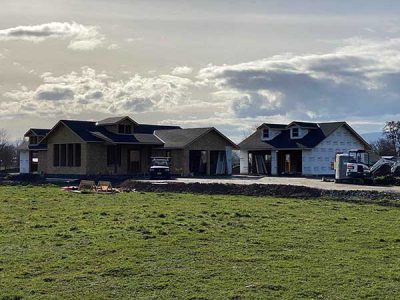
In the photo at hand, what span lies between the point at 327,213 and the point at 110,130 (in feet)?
124

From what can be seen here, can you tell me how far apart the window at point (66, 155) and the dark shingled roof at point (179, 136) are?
7.94 metres

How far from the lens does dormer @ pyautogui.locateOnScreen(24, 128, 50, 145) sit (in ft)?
213

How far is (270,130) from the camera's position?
60.8 m

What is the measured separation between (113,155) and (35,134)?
49.0ft

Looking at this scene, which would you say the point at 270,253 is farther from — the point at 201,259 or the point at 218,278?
the point at 218,278

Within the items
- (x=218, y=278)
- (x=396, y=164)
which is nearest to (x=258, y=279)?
(x=218, y=278)

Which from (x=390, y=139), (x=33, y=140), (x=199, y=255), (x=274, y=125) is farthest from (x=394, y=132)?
(x=199, y=255)

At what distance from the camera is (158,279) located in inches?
370

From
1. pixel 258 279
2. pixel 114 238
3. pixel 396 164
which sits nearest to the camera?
pixel 258 279

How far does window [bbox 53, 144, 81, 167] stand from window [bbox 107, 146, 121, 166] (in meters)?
2.60

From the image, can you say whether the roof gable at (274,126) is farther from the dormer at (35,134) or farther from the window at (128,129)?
the dormer at (35,134)

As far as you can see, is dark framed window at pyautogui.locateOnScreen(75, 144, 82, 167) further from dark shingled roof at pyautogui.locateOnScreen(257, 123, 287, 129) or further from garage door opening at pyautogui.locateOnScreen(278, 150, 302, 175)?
garage door opening at pyautogui.locateOnScreen(278, 150, 302, 175)

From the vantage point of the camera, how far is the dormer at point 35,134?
213 ft

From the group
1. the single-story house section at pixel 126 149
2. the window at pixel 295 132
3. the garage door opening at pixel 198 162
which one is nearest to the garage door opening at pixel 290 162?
the window at pixel 295 132
